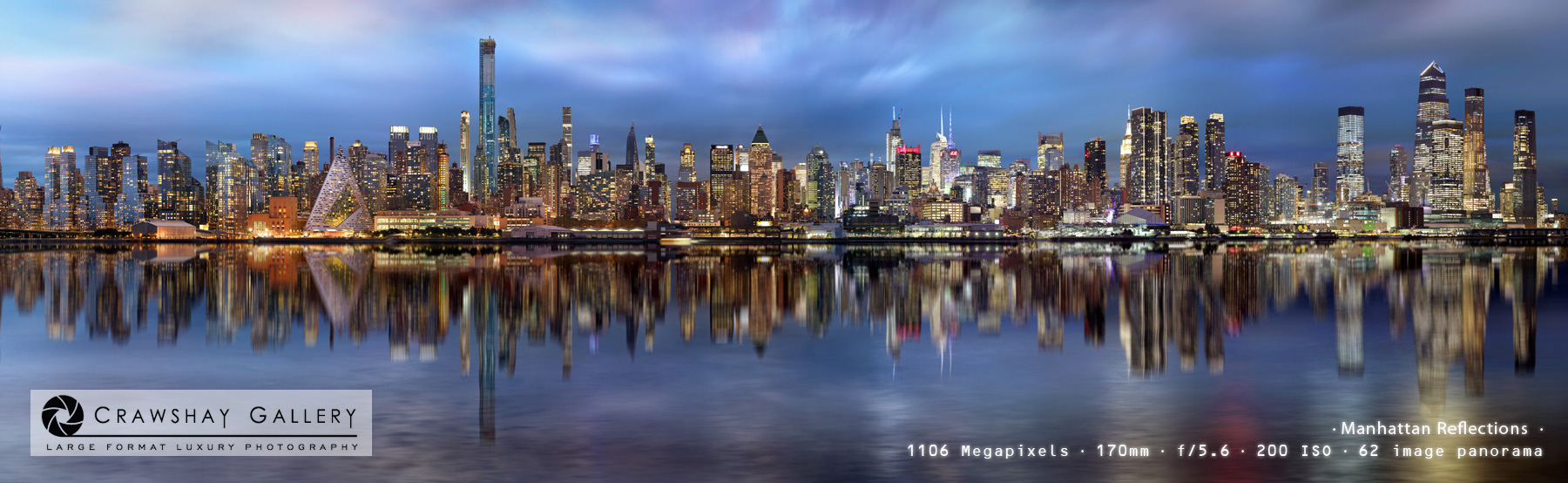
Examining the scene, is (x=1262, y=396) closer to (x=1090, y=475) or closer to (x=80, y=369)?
(x=1090, y=475)

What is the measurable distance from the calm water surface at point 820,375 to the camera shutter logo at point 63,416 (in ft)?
1.16

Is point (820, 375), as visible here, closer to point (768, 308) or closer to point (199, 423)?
point (199, 423)

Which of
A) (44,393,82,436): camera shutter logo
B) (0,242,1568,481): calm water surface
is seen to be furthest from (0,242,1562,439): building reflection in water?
(44,393,82,436): camera shutter logo

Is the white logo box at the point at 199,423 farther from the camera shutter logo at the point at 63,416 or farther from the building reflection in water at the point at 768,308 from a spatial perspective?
the building reflection in water at the point at 768,308

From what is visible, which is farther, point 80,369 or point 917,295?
point 917,295

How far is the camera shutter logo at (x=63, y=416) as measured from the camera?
1215 centimetres

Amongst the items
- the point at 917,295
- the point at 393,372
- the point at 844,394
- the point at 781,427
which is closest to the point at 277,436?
the point at 393,372

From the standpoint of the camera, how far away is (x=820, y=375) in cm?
1728

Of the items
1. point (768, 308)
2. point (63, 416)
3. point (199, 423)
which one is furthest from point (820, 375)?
point (768, 308)

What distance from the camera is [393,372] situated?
1728cm

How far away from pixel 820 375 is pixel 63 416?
1173cm

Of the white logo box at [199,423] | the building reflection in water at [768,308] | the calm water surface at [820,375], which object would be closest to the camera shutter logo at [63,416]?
the white logo box at [199,423]

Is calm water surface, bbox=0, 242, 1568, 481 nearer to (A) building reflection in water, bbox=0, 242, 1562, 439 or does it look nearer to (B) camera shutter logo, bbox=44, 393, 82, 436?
(A) building reflection in water, bbox=0, 242, 1562, 439

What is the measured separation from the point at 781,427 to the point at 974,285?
108 ft
